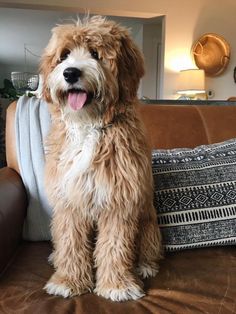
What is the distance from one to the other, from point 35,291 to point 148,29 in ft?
16.7

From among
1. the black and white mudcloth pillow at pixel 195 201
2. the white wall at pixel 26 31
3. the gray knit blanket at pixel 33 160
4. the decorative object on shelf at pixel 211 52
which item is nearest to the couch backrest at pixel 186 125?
the black and white mudcloth pillow at pixel 195 201

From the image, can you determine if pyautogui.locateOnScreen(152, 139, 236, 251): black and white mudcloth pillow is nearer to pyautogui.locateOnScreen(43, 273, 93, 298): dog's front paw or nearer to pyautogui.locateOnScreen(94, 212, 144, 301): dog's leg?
pyautogui.locateOnScreen(94, 212, 144, 301): dog's leg

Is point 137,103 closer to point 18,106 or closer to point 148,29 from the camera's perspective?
point 18,106

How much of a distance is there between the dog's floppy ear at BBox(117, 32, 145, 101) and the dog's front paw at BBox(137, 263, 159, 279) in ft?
1.68

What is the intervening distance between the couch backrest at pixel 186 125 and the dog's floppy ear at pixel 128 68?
54cm

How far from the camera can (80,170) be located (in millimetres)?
1011

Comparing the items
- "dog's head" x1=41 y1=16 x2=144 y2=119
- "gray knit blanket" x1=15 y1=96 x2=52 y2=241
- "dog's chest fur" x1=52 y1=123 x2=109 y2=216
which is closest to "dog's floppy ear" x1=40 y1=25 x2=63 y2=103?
"dog's head" x1=41 y1=16 x2=144 y2=119

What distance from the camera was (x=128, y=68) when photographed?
100cm

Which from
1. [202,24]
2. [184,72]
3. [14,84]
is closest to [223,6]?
[202,24]

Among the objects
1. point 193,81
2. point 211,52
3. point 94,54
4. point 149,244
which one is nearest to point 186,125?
point 149,244

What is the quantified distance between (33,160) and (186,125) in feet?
2.27

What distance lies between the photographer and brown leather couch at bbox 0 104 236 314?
92 centimetres

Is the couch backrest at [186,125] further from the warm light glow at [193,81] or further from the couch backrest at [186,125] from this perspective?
the warm light glow at [193,81]

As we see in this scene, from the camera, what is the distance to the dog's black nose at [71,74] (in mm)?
927
